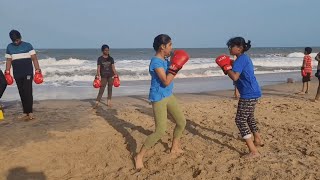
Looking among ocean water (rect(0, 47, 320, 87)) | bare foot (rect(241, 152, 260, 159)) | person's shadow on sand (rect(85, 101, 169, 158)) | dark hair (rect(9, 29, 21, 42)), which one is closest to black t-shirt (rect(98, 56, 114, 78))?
person's shadow on sand (rect(85, 101, 169, 158))

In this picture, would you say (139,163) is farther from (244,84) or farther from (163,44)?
(244,84)

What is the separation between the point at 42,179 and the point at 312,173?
3.42 meters

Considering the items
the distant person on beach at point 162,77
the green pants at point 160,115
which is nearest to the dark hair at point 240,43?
the distant person on beach at point 162,77

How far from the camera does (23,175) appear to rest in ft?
16.6

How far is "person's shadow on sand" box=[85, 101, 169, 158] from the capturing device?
5.78 meters

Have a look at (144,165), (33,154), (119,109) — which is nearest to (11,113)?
(119,109)

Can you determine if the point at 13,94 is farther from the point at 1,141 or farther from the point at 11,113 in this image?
the point at 1,141

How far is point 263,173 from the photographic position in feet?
14.3

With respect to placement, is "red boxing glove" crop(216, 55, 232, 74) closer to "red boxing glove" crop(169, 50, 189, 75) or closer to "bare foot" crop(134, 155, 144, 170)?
"red boxing glove" crop(169, 50, 189, 75)

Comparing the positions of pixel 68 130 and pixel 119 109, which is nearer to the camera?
pixel 68 130

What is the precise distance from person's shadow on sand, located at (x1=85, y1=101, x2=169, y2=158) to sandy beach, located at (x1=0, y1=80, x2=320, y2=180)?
2 cm

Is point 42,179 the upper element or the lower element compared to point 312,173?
lower

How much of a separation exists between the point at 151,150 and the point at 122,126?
152 centimetres

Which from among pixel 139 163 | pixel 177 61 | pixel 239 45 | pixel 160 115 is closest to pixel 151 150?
pixel 139 163
